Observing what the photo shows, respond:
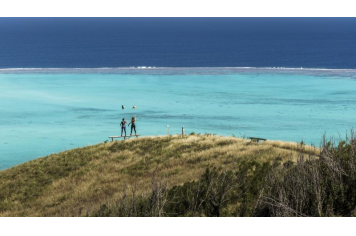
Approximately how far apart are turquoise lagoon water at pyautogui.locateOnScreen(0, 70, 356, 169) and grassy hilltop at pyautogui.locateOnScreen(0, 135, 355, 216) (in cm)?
1241

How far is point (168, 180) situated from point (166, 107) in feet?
125

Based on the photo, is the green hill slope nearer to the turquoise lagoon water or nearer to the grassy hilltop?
the grassy hilltop

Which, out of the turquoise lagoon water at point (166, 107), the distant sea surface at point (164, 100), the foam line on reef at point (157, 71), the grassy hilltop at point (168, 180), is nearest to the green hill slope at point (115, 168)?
the grassy hilltop at point (168, 180)

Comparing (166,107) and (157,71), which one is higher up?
(157,71)

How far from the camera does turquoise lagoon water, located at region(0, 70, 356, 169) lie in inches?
1988

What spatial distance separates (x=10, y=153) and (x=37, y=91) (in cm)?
2939

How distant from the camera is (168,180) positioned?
80.9 ft

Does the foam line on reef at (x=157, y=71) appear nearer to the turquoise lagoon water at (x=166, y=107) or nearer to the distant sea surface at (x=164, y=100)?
the distant sea surface at (x=164, y=100)

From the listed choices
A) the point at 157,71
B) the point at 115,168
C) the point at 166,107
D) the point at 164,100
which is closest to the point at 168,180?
the point at 115,168

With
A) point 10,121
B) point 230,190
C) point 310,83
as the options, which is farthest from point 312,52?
point 230,190

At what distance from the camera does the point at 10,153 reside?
4544 cm

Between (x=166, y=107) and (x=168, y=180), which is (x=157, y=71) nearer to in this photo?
(x=166, y=107)

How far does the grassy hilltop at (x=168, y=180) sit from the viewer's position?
14.4 m

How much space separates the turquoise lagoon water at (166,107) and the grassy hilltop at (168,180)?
12415 mm
